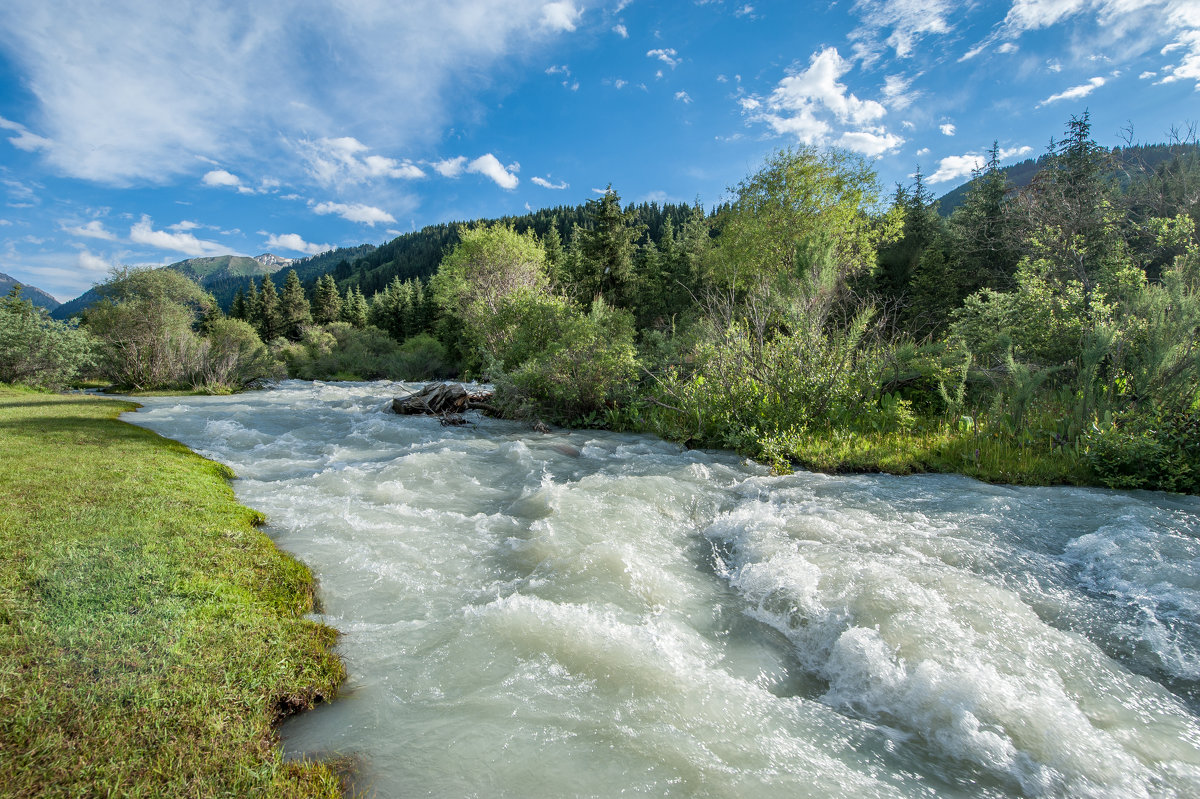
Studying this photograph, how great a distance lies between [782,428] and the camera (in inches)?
350

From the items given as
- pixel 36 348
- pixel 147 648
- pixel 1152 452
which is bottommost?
pixel 147 648

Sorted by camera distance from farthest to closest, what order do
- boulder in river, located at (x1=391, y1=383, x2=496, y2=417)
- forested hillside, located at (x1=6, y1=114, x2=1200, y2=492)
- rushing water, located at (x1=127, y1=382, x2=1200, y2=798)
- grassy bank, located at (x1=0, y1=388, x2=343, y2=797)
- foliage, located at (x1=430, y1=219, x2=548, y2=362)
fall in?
foliage, located at (x1=430, y1=219, x2=548, y2=362), boulder in river, located at (x1=391, y1=383, x2=496, y2=417), forested hillside, located at (x1=6, y1=114, x2=1200, y2=492), rushing water, located at (x1=127, y1=382, x2=1200, y2=798), grassy bank, located at (x1=0, y1=388, x2=343, y2=797)

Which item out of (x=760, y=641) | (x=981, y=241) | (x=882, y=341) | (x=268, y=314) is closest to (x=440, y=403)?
(x=882, y=341)

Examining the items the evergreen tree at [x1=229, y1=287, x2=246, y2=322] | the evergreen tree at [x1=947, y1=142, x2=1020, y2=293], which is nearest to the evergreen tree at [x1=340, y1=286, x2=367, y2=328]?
the evergreen tree at [x1=229, y1=287, x2=246, y2=322]

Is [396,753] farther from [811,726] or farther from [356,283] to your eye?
[356,283]

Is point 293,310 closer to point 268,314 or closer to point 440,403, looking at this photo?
point 268,314

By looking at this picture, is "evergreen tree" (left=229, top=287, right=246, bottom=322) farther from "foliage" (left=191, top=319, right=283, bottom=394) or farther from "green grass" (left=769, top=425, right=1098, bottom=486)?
"green grass" (left=769, top=425, right=1098, bottom=486)

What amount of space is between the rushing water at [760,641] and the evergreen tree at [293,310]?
67.3 meters

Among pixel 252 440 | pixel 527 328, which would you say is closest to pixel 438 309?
pixel 527 328

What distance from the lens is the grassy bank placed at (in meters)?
1.92

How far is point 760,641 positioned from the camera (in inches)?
134

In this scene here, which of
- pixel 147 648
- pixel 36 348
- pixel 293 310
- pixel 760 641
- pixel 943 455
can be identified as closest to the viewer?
pixel 147 648

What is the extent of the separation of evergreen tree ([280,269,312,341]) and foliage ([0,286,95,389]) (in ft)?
138

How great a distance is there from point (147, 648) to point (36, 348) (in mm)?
28586
